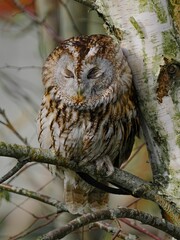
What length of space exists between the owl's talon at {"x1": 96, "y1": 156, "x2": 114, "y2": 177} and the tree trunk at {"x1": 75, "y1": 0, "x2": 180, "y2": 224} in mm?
164

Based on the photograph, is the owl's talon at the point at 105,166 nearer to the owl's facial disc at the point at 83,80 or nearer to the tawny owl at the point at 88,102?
the tawny owl at the point at 88,102

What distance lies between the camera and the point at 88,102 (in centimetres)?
298

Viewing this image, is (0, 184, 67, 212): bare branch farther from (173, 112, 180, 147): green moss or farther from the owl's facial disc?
(173, 112, 180, 147): green moss

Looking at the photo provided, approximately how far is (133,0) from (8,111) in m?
3.27

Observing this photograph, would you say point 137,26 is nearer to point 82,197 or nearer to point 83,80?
point 83,80

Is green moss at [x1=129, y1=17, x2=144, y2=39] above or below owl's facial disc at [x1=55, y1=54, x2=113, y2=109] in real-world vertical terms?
above

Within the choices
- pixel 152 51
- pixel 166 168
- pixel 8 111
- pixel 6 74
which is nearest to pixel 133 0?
pixel 152 51

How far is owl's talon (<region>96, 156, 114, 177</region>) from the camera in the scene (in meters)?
2.88

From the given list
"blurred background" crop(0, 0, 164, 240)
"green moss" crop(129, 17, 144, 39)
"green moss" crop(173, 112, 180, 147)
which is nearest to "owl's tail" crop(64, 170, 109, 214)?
"blurred background" crop(0, 0, 164, 240)

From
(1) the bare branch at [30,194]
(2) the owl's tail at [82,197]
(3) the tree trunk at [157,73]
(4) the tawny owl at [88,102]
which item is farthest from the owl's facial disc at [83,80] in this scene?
(2) the owl's tail at [82,197]

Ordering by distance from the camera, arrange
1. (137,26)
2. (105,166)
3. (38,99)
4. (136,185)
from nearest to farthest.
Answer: (136,185) → (137,26) → (105,166) → (38,99)

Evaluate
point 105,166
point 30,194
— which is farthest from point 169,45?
point 30,194

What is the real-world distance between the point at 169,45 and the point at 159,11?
13cm

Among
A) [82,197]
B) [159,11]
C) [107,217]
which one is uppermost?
[159,11]
